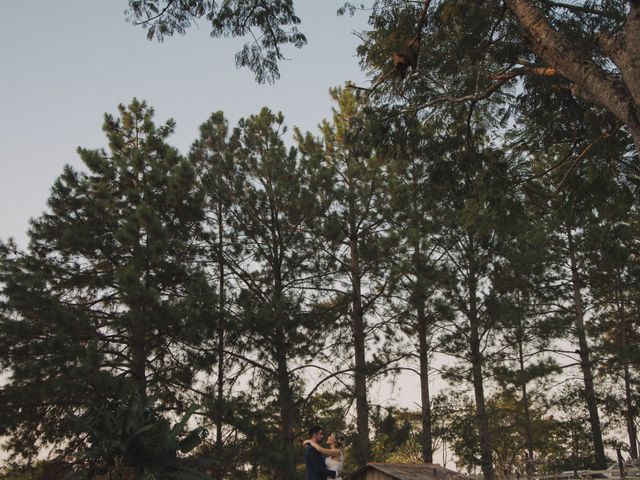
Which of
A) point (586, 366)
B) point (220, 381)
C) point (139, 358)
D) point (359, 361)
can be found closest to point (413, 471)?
point (220, 381)

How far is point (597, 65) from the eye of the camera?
5961mm

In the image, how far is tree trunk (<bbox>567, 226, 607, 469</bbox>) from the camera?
19.1 metres

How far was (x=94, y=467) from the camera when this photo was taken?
9500 millimetres

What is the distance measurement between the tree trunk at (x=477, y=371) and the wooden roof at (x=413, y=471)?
7439 millimetres

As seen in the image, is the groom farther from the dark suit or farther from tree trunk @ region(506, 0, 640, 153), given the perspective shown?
tree trunk @ region(506, 0, 640, 153)

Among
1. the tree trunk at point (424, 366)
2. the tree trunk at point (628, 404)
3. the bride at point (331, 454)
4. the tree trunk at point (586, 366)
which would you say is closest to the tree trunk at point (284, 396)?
the tree trunk at point (424, 366)

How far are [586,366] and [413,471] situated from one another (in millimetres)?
12104

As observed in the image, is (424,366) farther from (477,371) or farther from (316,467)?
(316,467)

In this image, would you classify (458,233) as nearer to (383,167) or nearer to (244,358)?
(383,167)

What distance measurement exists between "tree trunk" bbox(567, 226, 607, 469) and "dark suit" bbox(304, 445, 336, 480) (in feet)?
46.7

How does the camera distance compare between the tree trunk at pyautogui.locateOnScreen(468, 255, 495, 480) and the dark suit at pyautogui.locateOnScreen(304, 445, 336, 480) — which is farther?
the tree trunk at pyautogui.locateOnScreen(468, 255, 495, 480)

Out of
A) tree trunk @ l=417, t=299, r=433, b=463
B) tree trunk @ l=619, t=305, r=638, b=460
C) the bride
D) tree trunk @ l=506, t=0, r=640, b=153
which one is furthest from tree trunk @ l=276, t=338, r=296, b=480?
tree trunk @ l=619, t=305, r=638, b=460

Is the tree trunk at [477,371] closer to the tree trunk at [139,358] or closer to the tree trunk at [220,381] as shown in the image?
the tree trunk at [220,381]

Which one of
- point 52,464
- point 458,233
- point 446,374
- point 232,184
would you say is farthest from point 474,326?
point 52,464
